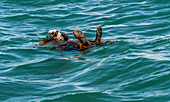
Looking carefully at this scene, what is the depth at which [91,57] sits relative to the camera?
8406 millimetres

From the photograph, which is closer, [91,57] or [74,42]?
[91,57]

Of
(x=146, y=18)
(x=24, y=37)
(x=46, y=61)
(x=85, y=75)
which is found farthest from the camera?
(x=146, y=18)

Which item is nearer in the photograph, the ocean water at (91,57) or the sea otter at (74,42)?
the ocean water at (91,57)

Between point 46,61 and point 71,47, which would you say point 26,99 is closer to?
point 46,61

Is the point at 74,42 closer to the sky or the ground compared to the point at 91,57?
closer to the sky

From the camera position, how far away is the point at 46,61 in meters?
8.35

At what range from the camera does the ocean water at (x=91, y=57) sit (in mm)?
6305

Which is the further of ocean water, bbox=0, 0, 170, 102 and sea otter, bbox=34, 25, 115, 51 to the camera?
sea otter, bbox=34, 25, 115, 51

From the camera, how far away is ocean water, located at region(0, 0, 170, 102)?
6.30 m

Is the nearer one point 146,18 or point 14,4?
point 146,18

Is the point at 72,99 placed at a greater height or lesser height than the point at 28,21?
lesser

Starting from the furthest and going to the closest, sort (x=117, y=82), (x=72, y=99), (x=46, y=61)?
(x=46, y=61), (x=117, y=82), (x=72, y=99)

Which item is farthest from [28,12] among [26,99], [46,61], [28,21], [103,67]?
[26,99]

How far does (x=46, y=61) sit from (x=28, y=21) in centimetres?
484
